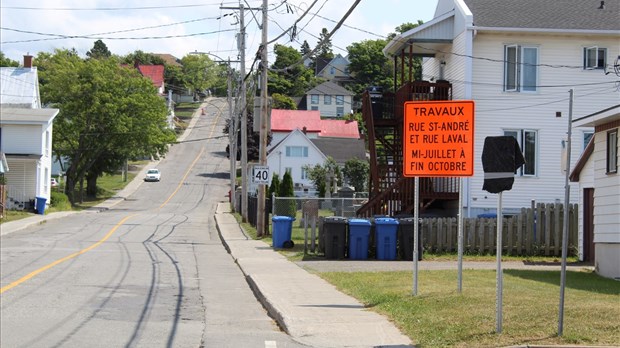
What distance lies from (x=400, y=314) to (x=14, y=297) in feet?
23.7

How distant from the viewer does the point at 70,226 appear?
40.8 meters

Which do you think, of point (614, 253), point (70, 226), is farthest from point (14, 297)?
point (70, 226)

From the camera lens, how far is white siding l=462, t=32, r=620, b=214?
31.5 metres

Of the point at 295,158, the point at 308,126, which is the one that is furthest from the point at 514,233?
the point at 308,126

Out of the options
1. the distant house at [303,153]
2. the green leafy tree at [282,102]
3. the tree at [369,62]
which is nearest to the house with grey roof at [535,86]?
Answer: the distant house at [303,153]

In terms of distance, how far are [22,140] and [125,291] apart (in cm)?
4112

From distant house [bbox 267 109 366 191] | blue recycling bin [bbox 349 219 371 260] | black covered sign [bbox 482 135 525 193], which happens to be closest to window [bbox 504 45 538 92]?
blue recycling bin [bbox 349 219 371 260]

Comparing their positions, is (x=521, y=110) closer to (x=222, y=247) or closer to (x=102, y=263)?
(x=222, y=247)

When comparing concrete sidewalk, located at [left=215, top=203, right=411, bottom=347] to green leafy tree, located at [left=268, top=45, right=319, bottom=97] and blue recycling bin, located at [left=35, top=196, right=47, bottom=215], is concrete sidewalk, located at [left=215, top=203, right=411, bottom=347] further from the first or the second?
green leafy tree, located at [left=268, top=45, right=319, bottom=97]

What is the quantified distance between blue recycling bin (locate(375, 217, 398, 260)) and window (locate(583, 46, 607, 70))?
39.0 ft

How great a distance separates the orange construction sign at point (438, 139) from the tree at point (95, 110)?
55548 mm

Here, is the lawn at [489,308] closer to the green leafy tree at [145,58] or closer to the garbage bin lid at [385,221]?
the garbage bin lid at [385,221]

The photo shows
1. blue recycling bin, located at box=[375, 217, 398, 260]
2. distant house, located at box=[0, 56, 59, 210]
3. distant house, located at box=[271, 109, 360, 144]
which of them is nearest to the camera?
blue recycling bin, located at box=[375, 217, 398, 260]

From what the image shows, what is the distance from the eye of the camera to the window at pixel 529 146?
104 ft
